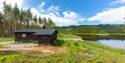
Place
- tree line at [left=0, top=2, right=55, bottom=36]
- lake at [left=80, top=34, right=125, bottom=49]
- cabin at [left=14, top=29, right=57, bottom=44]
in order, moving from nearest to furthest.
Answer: cabin at [left=14, top=29, right=57, bottom=44] < lake at [left=80, top=34, right=125, bottom=49] < tree line at [left=0, top=2, right=55, bottom=36]

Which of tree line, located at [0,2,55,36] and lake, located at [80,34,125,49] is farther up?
tree line, located at [0,2,55,36]

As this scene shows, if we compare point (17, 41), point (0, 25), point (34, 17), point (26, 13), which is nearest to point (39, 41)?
point (17, 41)

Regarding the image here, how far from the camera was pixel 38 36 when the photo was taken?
164ft

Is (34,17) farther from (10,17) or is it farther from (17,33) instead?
(17,33)

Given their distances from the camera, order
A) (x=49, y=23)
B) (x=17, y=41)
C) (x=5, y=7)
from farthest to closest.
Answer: (x=49, y=23) → (x=5, y=7) → (x=17, y=41)

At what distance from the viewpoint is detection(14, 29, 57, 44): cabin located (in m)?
48.5

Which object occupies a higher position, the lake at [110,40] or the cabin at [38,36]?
the cabin at [38,36]

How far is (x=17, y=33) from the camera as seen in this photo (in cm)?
5638

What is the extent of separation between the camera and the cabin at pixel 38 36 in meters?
48.5

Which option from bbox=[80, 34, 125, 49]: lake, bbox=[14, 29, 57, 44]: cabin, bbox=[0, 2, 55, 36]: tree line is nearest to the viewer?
bbox=[14, 29, 57, 44]: cabin

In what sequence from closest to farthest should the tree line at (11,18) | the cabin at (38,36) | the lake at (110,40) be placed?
1. the cabin at (38,36)
2. the lake at (110,40)
3. the tree line at (11,18)

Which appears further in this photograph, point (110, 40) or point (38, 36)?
point (110, 40)

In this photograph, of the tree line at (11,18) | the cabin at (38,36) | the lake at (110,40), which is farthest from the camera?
the tree line at (11,18)

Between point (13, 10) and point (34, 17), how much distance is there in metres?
28.5
